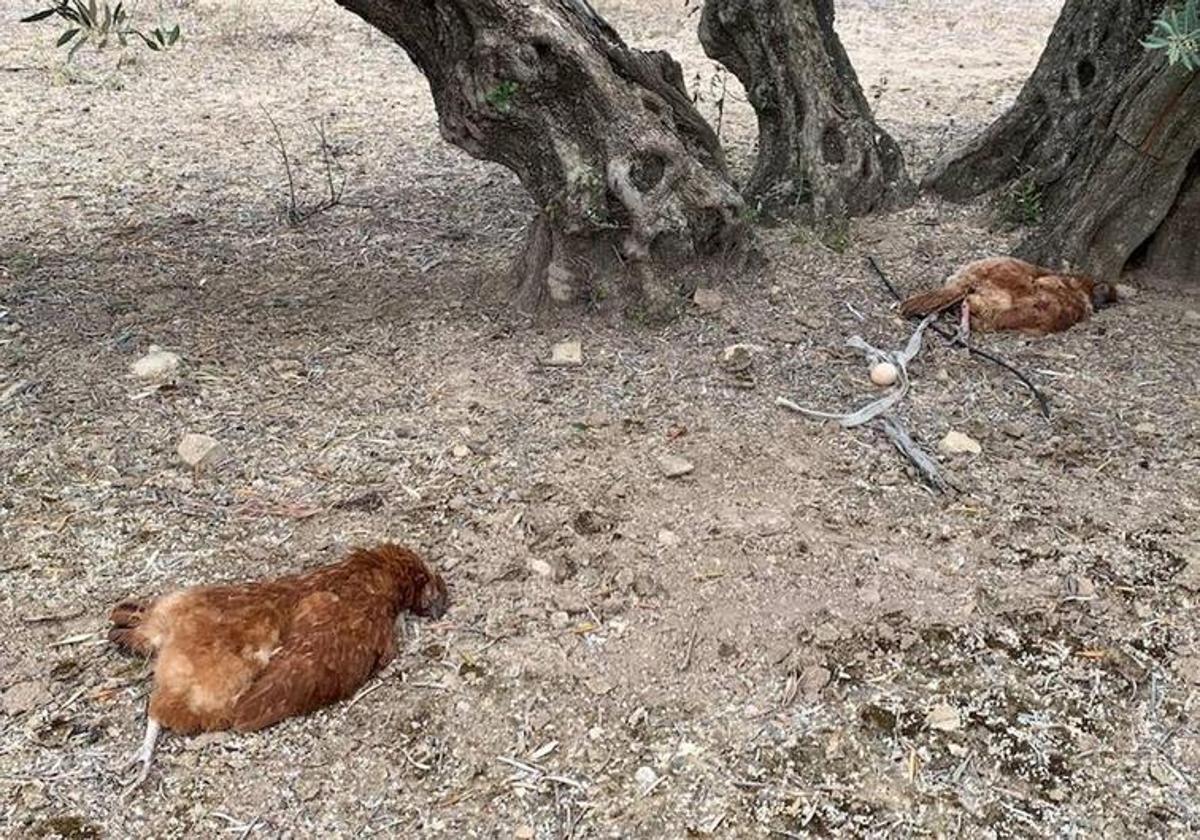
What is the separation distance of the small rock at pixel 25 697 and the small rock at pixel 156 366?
1.32 metres

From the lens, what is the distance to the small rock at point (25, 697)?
7.13 feet

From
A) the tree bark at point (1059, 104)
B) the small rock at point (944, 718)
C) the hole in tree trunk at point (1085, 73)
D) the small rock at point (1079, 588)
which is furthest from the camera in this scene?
the hole in tree trunk at point (1085, 73)

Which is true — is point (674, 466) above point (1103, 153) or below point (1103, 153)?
below

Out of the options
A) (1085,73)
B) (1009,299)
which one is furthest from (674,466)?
(1085,73)

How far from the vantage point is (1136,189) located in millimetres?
3629

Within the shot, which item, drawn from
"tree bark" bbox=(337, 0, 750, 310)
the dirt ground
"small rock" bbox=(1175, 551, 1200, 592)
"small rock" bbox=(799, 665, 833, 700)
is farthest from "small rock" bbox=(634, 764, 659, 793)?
"tree bark" bbox=(337, 0, 750, 310)

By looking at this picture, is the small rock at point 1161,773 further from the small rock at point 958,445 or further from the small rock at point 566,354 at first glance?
the small rock at point 566,354

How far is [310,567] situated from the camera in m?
2.53

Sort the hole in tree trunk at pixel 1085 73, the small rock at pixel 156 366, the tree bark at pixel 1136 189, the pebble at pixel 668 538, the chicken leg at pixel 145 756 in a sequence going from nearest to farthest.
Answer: the chicken leg at pixel 145 756 < the pebble at pixel 668 538 < the small rock at pixel 156 366 < the tree bark at pixel 1136 189 < the hole in tree trunk at pixel 1085 73

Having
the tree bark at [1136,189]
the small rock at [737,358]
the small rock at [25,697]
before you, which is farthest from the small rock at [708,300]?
the small rock at [25,697]

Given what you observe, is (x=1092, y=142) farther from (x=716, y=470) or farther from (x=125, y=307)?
(x=125, y=307)

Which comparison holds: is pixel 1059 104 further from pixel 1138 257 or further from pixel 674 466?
pixel 674 466

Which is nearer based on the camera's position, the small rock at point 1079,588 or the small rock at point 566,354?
the small rock at point 1079,588

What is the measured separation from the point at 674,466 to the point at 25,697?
5.27ft
